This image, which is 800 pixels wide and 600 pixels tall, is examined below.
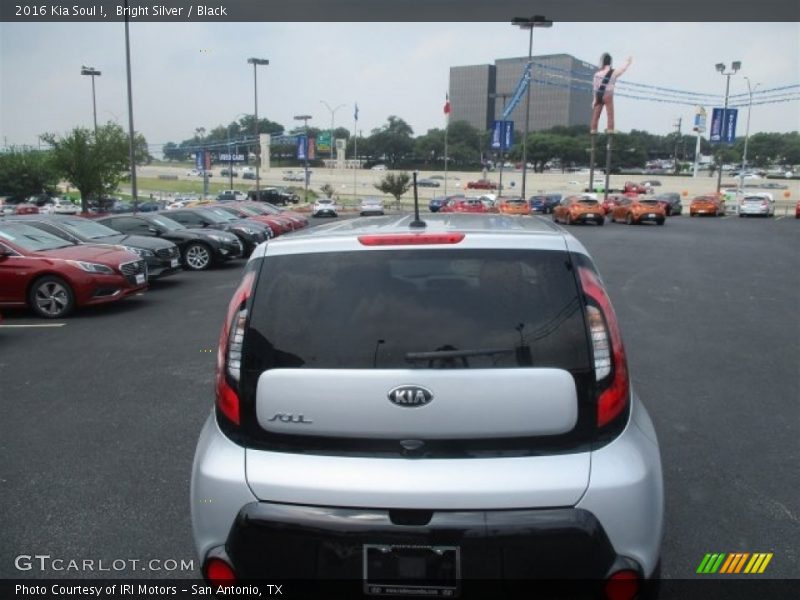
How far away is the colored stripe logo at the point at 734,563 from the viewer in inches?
134

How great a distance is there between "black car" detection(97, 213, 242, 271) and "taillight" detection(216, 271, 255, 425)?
14004 millimetres

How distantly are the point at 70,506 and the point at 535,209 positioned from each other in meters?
48.9

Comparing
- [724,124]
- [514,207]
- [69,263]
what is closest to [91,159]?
[514,207]

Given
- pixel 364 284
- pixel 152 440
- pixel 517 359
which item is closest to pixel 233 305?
pixel 364 284

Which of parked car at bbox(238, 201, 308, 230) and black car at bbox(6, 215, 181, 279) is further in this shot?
parked car at bbox(238, 201, 308, 230)

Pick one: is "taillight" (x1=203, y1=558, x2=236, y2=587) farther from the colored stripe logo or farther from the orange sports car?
the orange sports car

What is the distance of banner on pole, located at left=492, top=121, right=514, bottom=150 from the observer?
5441 centimetres

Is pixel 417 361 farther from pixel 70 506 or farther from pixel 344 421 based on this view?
pixel 70 506

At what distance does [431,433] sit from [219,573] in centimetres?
97

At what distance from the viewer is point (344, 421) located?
8.19ft

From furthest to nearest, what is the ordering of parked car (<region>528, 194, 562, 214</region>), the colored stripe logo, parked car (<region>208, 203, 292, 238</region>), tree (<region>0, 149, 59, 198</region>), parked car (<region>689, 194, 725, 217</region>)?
tree (<region>0, 149, 59, 198</region>) → parked car (<region>528, 194, 562, 214</region>) → parked car (<region>689, 194, 725, 217</region>) → parked car (<region>208, 203, 292, 238</region>) → the colored stripe logo

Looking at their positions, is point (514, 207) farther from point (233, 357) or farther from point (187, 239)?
point (233, 357)

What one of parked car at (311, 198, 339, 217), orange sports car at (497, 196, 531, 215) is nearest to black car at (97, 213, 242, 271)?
orange sports car at (497, 196, 531, 215)

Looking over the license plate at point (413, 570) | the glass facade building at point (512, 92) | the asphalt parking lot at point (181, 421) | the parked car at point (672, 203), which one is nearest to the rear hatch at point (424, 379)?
the license plate at point (413, 570)
